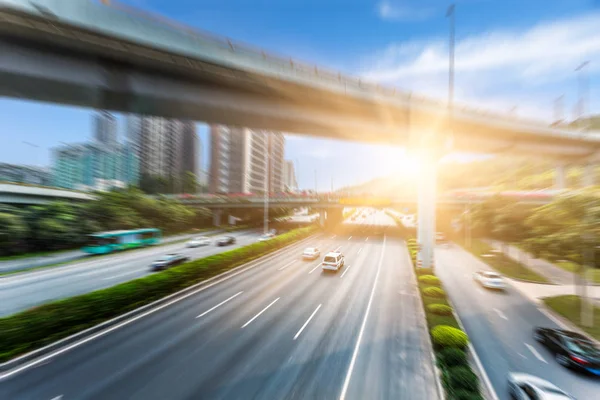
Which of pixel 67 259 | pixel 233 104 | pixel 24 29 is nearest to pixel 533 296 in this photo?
pixel 233 104

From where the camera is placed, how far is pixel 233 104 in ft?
42.6

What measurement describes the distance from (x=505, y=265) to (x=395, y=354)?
21737 millimetres

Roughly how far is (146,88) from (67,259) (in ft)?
49.2

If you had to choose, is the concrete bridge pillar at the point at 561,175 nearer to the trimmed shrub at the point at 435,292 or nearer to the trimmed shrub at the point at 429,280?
the trimmed shrub at the point at 429,280

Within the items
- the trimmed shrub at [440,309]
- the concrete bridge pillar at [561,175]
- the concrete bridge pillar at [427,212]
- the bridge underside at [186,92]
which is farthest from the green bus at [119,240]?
the concrete bridge pillar at [561,175]

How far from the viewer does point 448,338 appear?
33.1 ft

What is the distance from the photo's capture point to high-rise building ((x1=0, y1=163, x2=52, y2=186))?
10.0 meters

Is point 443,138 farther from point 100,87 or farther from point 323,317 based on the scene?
point 100,87

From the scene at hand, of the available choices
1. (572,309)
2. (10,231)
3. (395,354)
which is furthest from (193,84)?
(572,309)

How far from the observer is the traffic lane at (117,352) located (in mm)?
8022

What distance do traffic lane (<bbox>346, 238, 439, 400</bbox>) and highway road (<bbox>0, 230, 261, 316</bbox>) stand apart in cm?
1532

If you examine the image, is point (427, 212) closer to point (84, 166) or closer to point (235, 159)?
point (84, 166)

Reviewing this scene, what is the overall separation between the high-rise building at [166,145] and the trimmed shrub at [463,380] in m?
97.2

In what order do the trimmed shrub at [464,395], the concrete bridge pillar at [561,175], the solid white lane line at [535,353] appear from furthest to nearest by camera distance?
the concrete bridge pillar at [561,175] → the solid white lane line at [535,353] → the trimmed shrub at [464,395]
